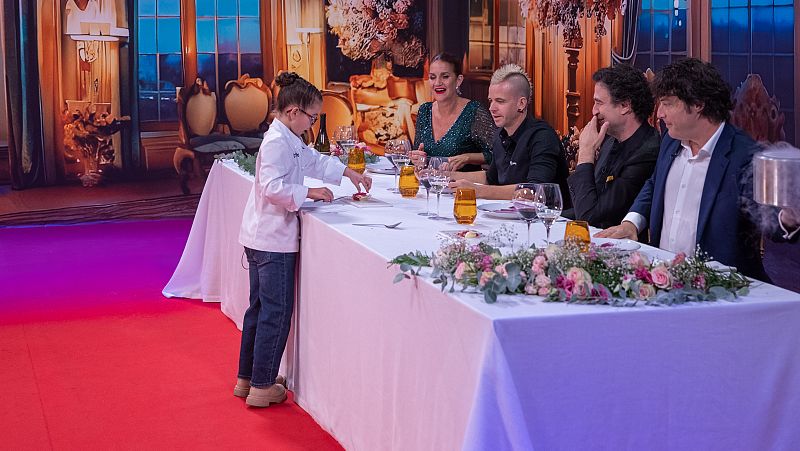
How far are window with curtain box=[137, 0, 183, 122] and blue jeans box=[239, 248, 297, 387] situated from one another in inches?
222

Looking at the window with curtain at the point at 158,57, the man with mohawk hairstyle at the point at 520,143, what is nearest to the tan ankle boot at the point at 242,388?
the man with mohawk hairstyle at the point at 520,143

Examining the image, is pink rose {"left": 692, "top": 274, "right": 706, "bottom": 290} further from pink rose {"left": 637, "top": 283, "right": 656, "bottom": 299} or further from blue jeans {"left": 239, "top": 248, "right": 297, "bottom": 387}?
blue jeans {"left": 239, "top": 248, "right": 297, "bottom": 387}

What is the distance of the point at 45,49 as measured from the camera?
8.91 meters

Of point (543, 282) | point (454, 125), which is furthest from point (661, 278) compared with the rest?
point (454, 125)

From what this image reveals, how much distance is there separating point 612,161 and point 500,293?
151 cm

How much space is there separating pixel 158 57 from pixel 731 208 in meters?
7.10

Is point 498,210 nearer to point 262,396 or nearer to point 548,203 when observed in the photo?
point 548,203

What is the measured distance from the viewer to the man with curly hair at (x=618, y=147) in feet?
12.3

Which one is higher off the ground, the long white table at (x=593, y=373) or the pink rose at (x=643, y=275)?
the pink rose at (x=643, y=275)

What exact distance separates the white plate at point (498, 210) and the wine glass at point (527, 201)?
51 centimetres

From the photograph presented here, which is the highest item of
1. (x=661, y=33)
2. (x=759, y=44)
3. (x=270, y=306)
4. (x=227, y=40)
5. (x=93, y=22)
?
(x=93, y=22)

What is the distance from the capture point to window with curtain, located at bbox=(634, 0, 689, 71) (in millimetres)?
6457

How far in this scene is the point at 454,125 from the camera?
557cm

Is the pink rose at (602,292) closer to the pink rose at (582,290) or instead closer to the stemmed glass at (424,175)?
the pink rose at (582,290)
